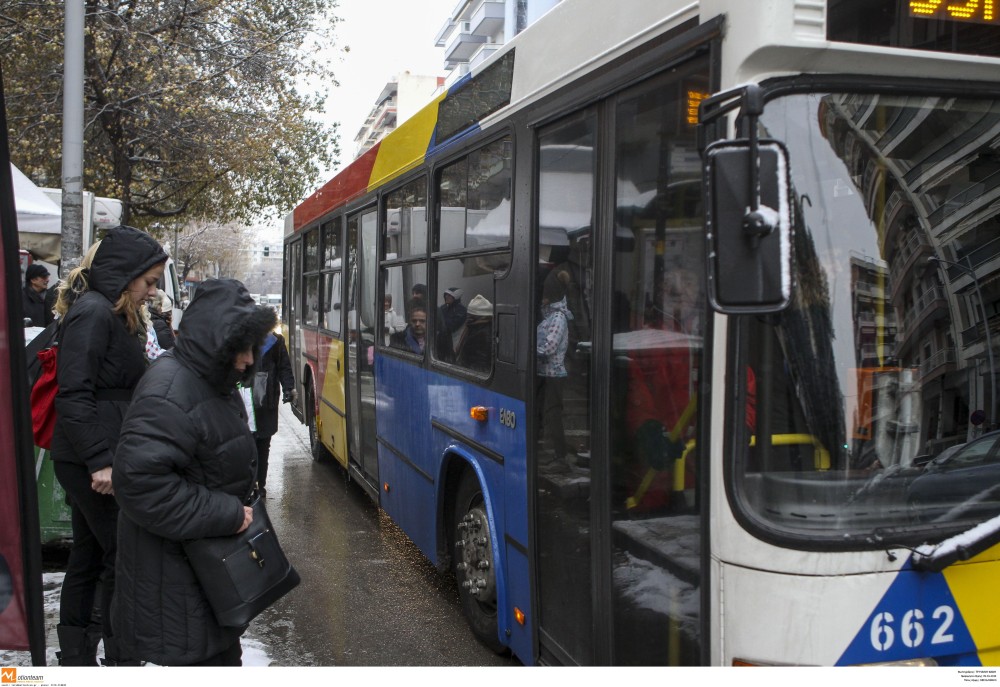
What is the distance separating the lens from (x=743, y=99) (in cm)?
216

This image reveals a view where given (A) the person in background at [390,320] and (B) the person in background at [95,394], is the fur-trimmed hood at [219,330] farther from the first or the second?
(A) the person in background at [390,320]

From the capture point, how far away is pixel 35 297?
31.1 feet

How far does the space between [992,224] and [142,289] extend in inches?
125

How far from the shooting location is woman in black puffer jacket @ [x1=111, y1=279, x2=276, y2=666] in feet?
8.77

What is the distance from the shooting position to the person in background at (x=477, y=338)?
13.3ft

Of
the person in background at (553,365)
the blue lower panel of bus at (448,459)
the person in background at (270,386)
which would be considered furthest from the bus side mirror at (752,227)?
the person in background at (270,386)

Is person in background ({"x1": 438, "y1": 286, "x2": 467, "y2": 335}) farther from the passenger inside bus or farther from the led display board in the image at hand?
the led display board

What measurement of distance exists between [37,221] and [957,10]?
9494 millimetres

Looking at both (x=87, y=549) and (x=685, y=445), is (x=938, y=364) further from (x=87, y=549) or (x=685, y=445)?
(x=87, y=549)

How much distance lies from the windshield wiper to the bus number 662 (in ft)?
0.40

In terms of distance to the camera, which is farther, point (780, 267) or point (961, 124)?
point (961, 124)

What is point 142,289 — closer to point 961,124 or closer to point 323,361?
point 961,124

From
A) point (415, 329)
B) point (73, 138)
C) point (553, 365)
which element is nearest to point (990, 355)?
point (553, 365)

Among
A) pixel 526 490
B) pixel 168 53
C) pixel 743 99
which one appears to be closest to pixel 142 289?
pixel 526 490
